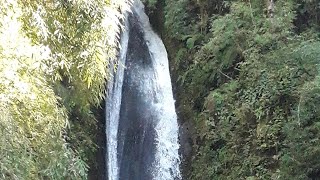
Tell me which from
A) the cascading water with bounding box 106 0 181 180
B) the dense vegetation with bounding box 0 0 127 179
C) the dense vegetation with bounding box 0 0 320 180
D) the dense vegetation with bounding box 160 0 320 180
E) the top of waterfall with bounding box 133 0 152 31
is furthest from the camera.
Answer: the top of waterfall with bounding box 133 0 152 31

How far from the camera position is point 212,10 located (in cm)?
838

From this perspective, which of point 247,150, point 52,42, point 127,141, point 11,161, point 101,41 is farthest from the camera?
point 127,141

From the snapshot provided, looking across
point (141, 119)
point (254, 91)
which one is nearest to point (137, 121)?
point (141, 119)

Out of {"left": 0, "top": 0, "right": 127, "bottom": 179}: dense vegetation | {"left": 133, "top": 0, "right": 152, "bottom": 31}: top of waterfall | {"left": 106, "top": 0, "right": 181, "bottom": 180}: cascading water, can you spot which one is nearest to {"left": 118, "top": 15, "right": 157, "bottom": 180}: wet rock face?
{"left": 106, "top": 0, "right": 181, "bottom": 180}: cascading water

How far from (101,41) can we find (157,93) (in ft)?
14.2

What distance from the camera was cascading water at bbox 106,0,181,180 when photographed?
787cm

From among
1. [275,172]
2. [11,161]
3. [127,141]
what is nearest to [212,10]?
[127,141]

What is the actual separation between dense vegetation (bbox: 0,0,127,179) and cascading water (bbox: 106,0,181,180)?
2972 mm

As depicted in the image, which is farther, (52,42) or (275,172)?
(275,172)

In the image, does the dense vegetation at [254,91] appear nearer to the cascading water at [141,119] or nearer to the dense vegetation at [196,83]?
the dense vegetation at [196,83]

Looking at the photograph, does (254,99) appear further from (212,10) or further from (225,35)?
(212,10)

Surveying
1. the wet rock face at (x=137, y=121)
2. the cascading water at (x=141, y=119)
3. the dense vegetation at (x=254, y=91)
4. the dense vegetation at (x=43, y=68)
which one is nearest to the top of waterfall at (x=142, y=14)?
the cascading water at (x=141, y=119)

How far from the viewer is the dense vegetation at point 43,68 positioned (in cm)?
351

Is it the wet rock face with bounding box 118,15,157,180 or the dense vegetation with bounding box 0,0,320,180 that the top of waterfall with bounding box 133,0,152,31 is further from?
the wet rock face with bounding box 118,15,157,180
